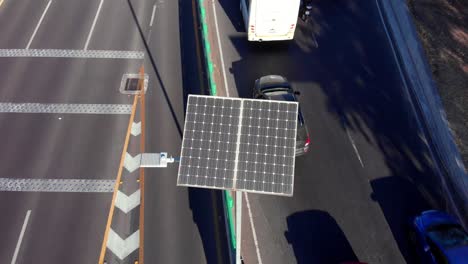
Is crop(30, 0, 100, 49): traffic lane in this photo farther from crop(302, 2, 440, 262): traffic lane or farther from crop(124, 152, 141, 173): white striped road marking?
crop(302, 2, 440, 262): traffic lane

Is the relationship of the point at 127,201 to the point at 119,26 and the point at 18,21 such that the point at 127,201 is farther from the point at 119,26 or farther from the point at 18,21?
the point at 18,21

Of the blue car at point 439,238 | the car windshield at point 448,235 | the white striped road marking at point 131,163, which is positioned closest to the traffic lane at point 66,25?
the white striped road marking at point 131,163

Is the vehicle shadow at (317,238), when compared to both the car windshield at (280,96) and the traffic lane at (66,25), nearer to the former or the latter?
the car windshield at (280,96)

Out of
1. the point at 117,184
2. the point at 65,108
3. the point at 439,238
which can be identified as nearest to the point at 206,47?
the point at 65,108

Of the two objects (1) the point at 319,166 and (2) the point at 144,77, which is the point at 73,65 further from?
(1) the point at 319,166

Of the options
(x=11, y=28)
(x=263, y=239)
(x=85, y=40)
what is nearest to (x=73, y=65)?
(x=85, y=40)

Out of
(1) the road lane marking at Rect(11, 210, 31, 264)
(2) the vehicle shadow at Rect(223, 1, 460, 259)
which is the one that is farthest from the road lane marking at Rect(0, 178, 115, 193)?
(2) the vehicle shadow at Rect(223, 1, 460, 259)
